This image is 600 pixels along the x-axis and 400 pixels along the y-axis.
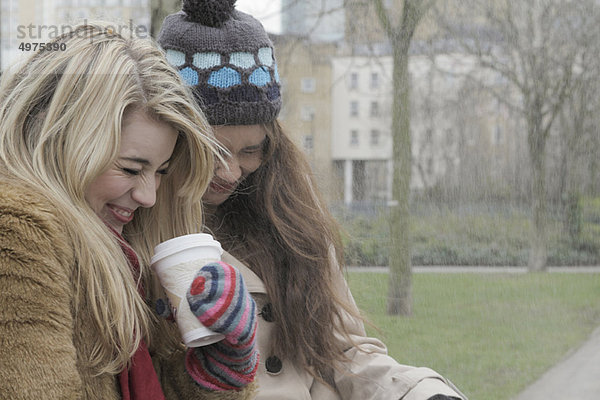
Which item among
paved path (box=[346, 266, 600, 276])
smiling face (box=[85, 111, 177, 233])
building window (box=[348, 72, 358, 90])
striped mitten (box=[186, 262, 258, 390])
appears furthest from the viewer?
building window (box=[348, 72, 358, 90])

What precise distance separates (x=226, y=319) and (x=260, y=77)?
2.20 feet

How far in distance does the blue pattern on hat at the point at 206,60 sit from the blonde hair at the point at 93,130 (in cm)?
12

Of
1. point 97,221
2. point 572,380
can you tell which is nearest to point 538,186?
point 572,380

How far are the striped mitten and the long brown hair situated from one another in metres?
0.36

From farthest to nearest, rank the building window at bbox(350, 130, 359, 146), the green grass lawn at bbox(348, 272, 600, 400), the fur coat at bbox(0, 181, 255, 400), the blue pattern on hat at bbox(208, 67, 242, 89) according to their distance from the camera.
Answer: the building window at bbox(350, 130, 359, 146) < the green grass lawn at bbox(348, 272, 600, 400) < the blue pattern on hat at bbox(208, 67, 242, 89) < the fur coat at bbox(0, 181, 255, 400)

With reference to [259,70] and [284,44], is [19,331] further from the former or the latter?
[284,44]

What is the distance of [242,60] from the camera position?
5.41ft

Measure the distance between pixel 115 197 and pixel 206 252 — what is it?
0.75ft

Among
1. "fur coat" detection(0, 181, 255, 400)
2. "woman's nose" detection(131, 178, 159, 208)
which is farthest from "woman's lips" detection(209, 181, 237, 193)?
"fur coat" detection(0, 181, 255, 400)

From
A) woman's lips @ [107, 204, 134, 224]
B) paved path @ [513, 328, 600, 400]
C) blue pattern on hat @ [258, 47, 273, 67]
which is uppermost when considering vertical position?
blue pattern on hat @ [258, 47, 273, 67]

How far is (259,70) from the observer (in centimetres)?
167

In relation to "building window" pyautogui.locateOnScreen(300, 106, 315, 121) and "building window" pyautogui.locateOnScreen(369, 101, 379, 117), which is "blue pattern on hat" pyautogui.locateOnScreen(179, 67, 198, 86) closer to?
"building window" pyautogui.locateOnScreen(300, 106, 315, 121)

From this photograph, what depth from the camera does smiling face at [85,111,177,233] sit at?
1.35m

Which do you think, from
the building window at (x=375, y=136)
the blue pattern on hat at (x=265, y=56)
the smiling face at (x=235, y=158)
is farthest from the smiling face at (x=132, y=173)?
the building window at (x=375, y=136)
